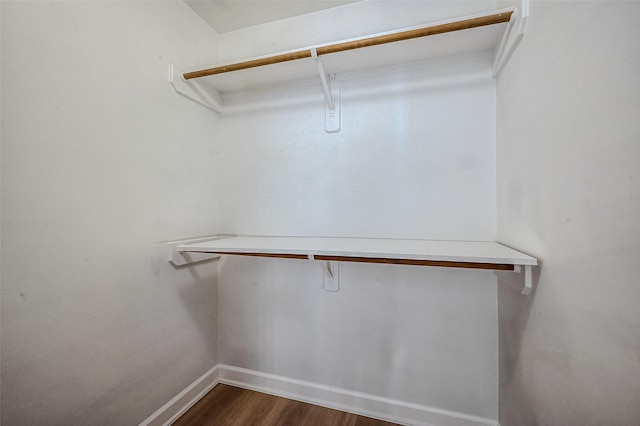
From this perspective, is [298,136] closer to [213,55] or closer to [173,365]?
[213,55]

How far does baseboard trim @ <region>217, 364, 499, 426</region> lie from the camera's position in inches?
48.9

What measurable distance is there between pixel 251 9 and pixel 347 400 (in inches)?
90.5

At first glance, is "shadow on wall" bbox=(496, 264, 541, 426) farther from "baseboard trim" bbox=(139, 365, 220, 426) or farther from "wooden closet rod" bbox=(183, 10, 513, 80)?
"baseboard trim" bbox=(139, 365, 220, 426)

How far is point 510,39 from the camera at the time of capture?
98 cm

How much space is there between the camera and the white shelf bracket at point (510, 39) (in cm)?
88

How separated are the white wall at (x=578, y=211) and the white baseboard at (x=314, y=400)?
0.37m

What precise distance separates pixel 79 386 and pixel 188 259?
626 mm

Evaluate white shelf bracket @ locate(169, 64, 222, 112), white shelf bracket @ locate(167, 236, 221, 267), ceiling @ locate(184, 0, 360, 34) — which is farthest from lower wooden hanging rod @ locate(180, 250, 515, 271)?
ceiling @ locate(184, 0, 360, 34)

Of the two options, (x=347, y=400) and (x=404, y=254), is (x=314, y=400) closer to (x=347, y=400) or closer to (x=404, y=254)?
(x=347, y=400)

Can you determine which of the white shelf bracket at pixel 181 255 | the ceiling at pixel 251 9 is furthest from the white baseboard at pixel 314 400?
the ceiling at pixel 251 9

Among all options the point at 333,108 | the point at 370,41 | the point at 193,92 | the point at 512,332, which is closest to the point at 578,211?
the point at 512,332

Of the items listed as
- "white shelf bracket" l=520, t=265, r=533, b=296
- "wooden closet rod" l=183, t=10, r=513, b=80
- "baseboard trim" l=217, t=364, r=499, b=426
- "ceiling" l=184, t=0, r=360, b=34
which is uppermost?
"ceiling" l=184, t=0, r=360, b=34

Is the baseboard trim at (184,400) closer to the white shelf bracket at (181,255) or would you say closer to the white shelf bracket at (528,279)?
the white shelf bracket at (181,255)

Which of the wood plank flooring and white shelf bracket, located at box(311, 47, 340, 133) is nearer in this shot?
the wood plank flooring
